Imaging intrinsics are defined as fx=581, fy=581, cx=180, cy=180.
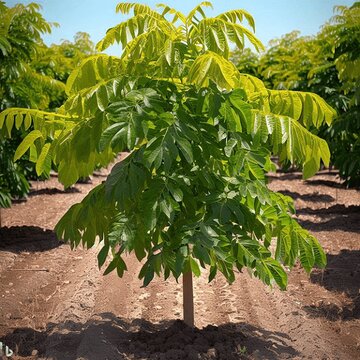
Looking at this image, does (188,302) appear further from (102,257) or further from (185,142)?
(185,142)

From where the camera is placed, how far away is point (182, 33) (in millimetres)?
4215

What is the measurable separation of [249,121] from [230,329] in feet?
6.81

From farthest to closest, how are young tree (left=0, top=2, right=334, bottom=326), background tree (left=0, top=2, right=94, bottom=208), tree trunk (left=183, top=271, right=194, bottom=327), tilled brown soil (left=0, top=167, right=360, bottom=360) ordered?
background tree (left=0, top=2, right=94, bottom=208) < tree trunk (left=183, top=271, right=194, bottom=327) < tilled brown soil (left=0, top=167, right=360, bottom=360) < young tree (left=0, top=2, right=334, bottom=326)

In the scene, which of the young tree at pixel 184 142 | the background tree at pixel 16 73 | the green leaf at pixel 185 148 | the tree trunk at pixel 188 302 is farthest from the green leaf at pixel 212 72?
the background tree at pixel 16 73

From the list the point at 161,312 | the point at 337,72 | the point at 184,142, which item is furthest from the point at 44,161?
the point at 337,72

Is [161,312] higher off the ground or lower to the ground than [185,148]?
lower

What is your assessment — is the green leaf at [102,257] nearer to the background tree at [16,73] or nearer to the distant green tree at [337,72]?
the background tree at [16,73]

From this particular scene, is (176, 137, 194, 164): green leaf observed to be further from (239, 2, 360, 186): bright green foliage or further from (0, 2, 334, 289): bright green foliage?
(239, 2, 360, 186): bright green foliage

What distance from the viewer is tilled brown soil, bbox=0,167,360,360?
4543mm

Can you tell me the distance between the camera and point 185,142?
3549mm

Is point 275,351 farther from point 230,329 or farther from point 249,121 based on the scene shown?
point 249,121

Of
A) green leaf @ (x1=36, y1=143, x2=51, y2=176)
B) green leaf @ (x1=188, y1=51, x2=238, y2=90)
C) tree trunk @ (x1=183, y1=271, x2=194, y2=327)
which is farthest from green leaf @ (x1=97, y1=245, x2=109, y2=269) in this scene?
green leaf @ (x1=188, y1=51, x2=238, y2=90)

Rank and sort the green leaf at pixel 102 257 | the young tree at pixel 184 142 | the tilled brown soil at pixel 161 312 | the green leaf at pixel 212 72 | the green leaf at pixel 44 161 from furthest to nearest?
the tilled brown soil at pixel 161 312, the green leaf at pixel 44 161, the green leaf at pixel 102 257, the young tree at pixel 184 142, the green leaf at pixel 212 72

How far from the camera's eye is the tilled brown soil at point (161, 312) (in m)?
4.54
